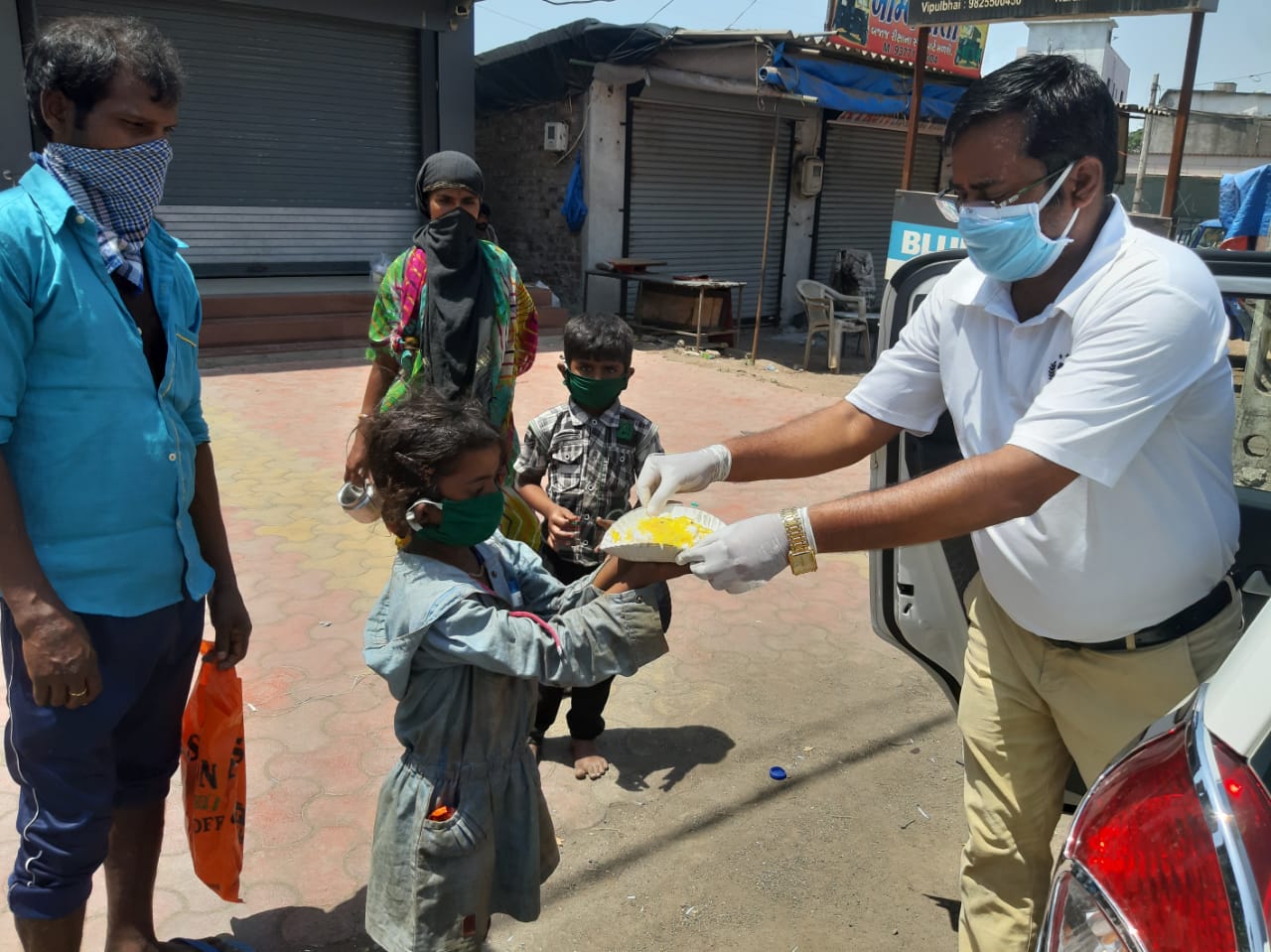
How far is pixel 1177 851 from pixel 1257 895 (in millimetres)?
108

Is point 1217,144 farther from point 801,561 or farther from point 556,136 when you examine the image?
point 801,561

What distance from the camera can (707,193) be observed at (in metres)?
13.9

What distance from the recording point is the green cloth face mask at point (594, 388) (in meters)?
3.05

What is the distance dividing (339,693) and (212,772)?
1.43 meters

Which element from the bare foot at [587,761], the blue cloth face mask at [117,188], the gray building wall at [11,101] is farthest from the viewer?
the gray building wall at [11,101]

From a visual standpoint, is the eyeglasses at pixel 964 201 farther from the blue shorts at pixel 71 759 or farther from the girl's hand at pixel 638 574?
the blue shorts at pixel 71 759

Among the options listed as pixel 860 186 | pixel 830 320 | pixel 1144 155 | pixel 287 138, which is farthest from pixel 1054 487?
pixel 1144 155

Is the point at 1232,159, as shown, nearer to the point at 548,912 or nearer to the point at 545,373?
the point at 545,373

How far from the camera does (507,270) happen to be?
3492mm

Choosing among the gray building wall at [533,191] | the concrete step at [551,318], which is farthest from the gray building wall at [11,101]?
the gray building wall at [533,191]

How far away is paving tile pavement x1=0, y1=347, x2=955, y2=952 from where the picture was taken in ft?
8.70

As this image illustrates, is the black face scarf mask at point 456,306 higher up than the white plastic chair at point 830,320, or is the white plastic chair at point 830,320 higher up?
the black face scarf mask at point 456,306

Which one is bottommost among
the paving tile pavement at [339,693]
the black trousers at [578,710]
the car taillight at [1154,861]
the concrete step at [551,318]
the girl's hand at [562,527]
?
the paving tile pavement at [339,693]

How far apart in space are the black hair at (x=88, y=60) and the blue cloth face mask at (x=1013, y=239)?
64.8 inches
